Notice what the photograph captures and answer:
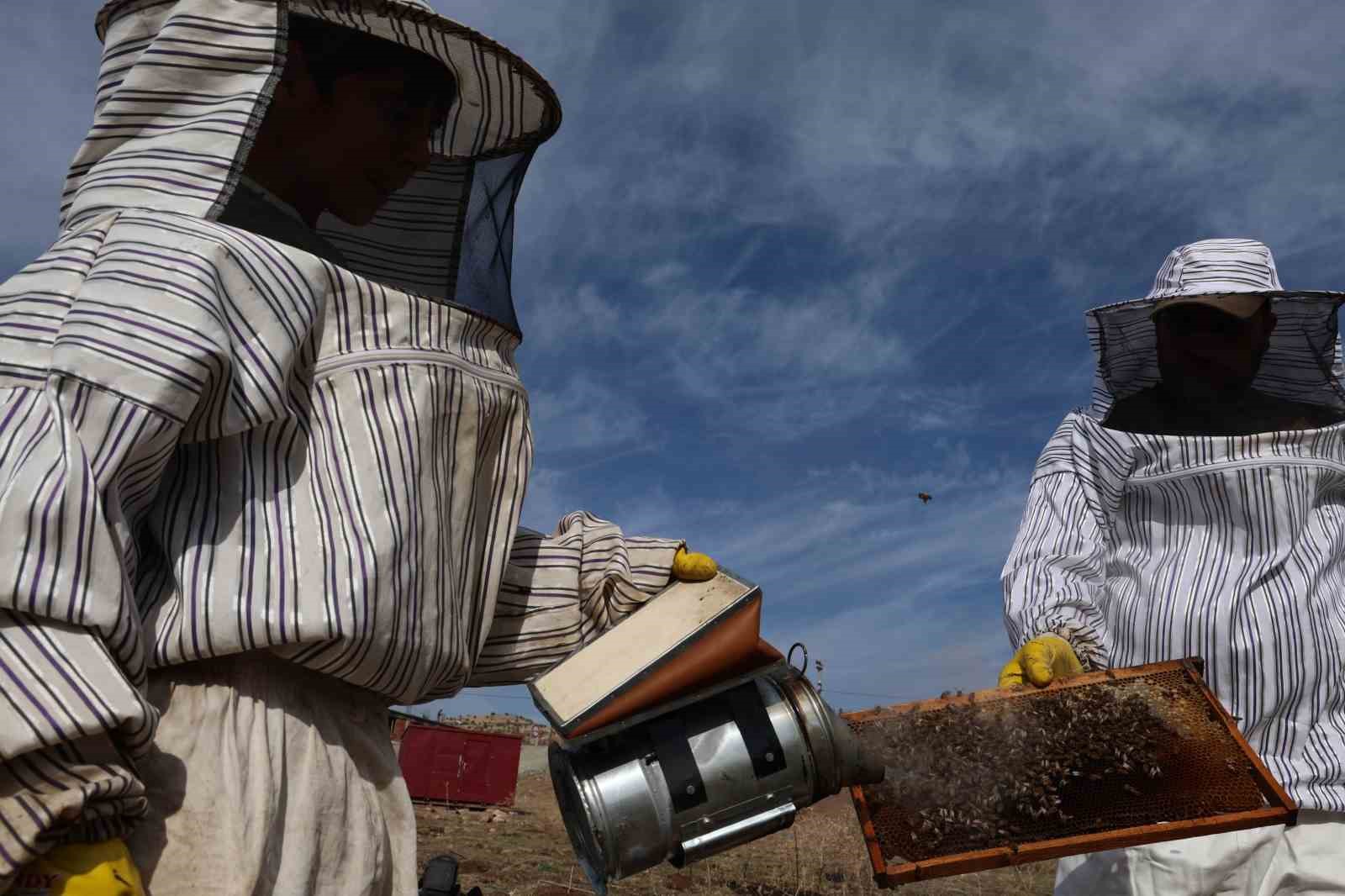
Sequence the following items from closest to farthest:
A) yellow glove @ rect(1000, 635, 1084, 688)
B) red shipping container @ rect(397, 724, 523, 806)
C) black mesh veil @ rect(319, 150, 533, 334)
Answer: black mesh veil @ rect(319, 150, 533, 334) < yellow glove @ rect(1000, 635, 1084, 688) < red shipping container @ rect(397, 724, 523, 806)

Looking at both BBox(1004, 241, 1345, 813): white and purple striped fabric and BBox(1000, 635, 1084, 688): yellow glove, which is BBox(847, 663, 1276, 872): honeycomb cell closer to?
BBox(1000, 635, 1084, 688): yellow glove

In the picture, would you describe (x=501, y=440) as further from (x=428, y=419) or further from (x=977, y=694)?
(x=977, y=694)

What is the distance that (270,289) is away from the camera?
1818 mm

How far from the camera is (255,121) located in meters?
1.90

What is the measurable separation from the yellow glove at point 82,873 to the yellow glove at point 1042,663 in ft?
8.03

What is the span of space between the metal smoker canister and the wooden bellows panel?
60 cm

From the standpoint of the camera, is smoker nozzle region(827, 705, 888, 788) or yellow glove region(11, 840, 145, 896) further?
smoker nozzle region(827, 705, 888, 788)

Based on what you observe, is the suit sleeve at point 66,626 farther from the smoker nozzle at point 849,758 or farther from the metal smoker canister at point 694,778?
the smoker nozzle at point 849,758

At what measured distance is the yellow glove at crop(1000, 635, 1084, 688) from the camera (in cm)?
319

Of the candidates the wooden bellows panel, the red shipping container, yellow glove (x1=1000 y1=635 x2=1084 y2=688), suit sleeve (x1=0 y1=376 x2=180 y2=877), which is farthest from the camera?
the red shipping container

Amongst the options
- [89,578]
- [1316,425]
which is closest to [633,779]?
[89,578]

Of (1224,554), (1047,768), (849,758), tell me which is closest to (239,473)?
(849,758)

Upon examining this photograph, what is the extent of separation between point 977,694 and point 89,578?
2.40 metres

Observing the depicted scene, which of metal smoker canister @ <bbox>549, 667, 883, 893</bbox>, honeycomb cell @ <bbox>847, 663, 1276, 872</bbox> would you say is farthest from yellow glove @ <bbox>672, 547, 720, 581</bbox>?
honeycomb cell @ <bbox>847, 663, 1276, 872</bbox>
